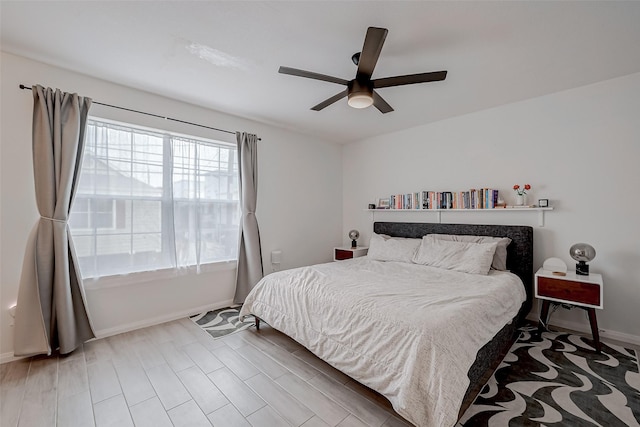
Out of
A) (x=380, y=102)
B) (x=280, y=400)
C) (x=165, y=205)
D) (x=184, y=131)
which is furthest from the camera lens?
(x=184, y=131)

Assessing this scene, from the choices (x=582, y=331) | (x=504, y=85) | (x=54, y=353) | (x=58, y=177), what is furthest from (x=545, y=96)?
(x=54, y=353)

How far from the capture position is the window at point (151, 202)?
2635mm

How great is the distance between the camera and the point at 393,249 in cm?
→ 359

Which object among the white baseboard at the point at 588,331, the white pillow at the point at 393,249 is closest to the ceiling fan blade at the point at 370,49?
the white pillow at the point at 393,249

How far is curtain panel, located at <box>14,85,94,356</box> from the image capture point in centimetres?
223

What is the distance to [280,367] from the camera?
2168 millimetres

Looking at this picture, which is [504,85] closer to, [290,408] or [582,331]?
[582,331]

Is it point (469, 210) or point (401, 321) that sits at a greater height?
point (469, 210)

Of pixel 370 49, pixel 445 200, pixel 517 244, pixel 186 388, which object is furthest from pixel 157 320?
pixel 517 244

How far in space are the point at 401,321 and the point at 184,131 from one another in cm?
311

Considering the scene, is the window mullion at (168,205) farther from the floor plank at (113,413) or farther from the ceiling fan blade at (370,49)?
the ceiling fan blade at (370,49)

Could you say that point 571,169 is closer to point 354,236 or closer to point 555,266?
point 555,266

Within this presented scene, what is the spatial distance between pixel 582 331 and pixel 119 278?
15.7ft

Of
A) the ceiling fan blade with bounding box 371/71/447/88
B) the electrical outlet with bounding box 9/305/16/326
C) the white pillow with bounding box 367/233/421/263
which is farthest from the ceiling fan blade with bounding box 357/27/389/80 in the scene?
the electrical outlet with bounding box 9/305/16/326
